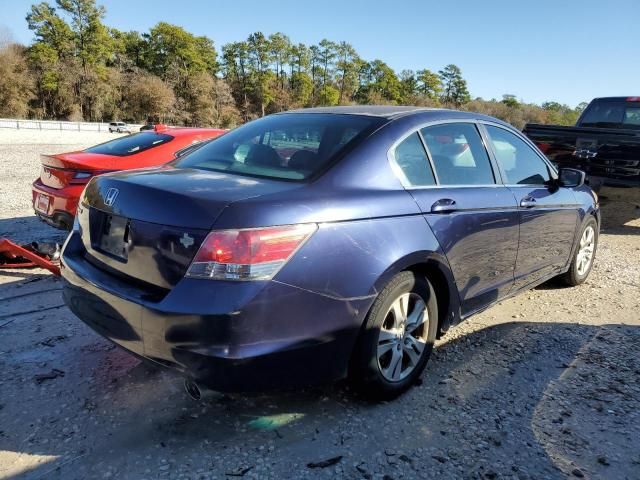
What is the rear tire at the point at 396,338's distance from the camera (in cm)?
265

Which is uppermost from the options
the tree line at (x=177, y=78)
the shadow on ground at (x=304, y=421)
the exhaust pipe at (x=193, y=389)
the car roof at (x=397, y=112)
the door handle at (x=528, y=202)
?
the tree line at (x=177, y=78)

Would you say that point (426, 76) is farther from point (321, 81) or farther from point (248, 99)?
point (248, 99)

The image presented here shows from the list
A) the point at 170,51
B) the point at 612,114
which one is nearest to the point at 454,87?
the point at 170,51

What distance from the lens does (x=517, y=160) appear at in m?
4.00

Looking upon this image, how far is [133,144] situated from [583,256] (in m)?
5.11

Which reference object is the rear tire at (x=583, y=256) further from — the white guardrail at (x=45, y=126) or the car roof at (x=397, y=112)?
the white guardrail at (x=45, y=126)

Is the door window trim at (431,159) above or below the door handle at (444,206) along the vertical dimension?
above

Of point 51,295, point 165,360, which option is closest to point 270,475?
point 165,360

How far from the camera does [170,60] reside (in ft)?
282

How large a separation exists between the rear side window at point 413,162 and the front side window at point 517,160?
0.90m

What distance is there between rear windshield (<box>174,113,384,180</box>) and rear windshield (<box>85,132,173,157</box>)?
2759 millimetres

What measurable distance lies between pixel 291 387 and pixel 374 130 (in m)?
1.49

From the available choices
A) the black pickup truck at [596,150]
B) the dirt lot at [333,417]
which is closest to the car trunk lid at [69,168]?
the dirt lot at [333,417]

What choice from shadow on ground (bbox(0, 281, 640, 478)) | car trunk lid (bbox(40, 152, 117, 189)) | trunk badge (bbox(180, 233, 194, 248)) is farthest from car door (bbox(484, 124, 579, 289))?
car trunk lid (bbox(40, 152, 117, 189))
